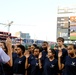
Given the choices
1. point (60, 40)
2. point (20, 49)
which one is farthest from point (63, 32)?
point (20, 49)

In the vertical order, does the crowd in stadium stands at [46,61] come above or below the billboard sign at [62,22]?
below

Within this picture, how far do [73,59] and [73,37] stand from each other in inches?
1599

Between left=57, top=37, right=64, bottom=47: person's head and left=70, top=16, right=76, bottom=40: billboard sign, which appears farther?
left=70, top=16, right=76, bottom=40: billboard sign

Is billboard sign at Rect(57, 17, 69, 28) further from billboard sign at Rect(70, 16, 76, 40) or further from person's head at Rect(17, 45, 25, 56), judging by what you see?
person's head at Rect(17, 45, 25, 56)

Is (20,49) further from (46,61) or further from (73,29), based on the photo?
(73,29)

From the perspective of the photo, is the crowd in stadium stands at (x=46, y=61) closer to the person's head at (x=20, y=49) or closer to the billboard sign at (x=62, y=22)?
the person's head at (x=20, y=49)

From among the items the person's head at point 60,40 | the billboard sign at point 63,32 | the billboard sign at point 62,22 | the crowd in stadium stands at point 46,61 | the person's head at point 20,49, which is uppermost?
the billboard sign at point 62,22

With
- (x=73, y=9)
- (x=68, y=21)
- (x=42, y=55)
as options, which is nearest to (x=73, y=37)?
(x=68, y=21)

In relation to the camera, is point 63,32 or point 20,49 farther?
point 63,32

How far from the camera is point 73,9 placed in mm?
58219

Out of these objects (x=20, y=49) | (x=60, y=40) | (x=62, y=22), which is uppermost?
(x=62, y=22)

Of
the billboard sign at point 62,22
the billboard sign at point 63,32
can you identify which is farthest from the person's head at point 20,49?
the billboard sign at point 62,22

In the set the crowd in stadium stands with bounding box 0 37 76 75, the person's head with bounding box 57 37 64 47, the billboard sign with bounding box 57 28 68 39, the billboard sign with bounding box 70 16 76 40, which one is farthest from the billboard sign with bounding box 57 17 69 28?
the person's head with bounding box 57 37 64 47

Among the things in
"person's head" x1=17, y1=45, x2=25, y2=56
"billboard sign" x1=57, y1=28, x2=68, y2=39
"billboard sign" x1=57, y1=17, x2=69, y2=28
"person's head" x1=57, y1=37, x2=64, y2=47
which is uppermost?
"billboard sign" x1=57, y1=17, x2=69, y2=28
